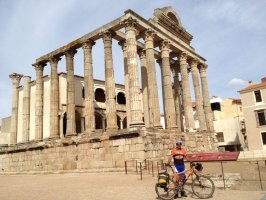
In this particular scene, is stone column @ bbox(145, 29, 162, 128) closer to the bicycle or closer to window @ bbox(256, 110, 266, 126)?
the bicycle

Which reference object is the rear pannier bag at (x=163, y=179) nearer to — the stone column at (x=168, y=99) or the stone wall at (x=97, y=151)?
the stone wall at (x=97, y=151)

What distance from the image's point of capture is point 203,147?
79.4ft

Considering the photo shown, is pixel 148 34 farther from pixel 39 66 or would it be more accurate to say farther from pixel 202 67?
pixel 39 66

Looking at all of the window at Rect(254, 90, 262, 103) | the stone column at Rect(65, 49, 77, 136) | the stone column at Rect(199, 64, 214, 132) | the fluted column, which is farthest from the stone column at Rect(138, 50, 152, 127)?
the window at Rect(254, 90, 262, 103)

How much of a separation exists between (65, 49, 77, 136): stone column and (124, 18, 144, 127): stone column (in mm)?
6779

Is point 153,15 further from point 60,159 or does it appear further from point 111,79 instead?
point 60,159

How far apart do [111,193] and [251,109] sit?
93.7 ft

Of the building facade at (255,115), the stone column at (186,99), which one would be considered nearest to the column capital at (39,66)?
the stone column at (186,99)

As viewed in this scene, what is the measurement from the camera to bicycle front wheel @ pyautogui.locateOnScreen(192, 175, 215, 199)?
7.64 metres

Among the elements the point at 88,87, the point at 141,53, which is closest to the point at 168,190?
the point at 88,87

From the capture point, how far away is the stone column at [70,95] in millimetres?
22502

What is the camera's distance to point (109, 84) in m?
20.1

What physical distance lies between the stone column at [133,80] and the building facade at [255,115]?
20.5 metres

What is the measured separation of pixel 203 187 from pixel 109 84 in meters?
13.4
